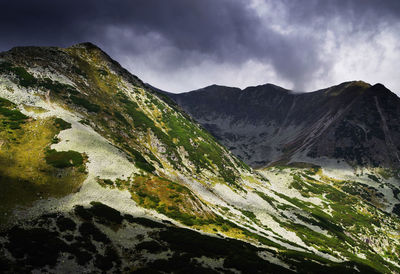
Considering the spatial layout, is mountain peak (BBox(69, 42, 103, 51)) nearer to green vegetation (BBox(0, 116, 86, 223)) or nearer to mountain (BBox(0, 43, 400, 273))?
mountain (BBox(0, 43, 400, 273))

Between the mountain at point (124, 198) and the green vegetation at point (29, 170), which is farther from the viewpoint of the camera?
the green vegetation at point (29, 170)

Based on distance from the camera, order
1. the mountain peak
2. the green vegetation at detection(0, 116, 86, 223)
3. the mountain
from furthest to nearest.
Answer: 1. the mountain peak
2. the green vegetation at detection(0, 116, 86, 223)
3. the mountain

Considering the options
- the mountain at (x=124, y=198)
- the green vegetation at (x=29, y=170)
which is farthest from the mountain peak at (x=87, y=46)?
the green vegetation at (x=29, y=170)

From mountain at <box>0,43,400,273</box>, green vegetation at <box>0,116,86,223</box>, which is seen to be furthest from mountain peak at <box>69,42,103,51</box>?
green vegetation at <box>0,116,86,223</box>

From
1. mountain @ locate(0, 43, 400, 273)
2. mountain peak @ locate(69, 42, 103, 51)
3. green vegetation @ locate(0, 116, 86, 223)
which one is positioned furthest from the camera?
mountain peak @ locate(69, 42, 103, 51)

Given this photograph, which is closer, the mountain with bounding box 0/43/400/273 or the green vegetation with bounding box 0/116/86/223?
the mountain with bounding box 0/43/400/273

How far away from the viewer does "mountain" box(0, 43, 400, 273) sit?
2827cm

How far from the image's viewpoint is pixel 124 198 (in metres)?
48.2

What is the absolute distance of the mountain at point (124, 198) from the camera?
28266 mm

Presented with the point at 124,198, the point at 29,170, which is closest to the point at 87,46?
the point at 29,170

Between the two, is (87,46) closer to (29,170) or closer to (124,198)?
(29,170)

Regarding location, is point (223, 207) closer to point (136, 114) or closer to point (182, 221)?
point (182, 221)

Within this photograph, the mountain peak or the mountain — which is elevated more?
the mountain peak

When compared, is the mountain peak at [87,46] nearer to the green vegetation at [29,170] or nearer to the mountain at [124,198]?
the mountain at [124,198]
